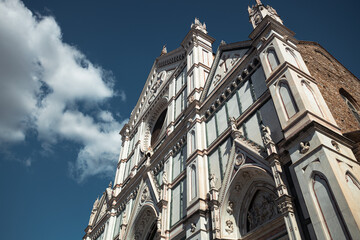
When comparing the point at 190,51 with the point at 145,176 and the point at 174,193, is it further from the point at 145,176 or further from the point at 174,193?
the point at 174,193

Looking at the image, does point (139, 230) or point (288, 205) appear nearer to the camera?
point (288, 205)

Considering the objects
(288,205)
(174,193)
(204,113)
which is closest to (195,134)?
(204,113)

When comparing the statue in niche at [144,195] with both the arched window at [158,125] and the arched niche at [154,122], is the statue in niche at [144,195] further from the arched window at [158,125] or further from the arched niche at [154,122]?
the arched window at [158,125]

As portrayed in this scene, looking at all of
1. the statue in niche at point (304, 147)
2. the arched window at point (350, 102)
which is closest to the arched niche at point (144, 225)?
the statue in niche at point (304, 147)

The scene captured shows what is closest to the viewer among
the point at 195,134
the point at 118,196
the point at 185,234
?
the point at 185,234

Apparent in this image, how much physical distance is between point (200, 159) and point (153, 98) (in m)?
12.5

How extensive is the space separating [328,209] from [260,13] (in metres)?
8.82

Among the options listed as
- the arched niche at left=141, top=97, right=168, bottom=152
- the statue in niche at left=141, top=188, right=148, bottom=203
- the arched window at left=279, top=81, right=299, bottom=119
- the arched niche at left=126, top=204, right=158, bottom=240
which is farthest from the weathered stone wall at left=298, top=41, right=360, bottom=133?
the arched niche at left=141, top=97, right=168, bottom=152

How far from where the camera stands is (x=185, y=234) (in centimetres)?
1097

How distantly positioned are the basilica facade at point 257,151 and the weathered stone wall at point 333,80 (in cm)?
7

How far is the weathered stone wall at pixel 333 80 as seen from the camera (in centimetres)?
962

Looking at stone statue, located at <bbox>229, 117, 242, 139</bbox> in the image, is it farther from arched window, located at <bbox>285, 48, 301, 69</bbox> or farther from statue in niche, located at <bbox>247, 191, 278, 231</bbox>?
arched window, located at <bbox>285, 48, 301, 69</bbox>

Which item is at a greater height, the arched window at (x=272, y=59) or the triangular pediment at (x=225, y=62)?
the triangular pediment at (x=225, y=62)

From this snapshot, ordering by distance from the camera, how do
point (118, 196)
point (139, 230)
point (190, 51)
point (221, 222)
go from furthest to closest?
point (118, 196) < point (190, 51) < point (139, 230) < point (221, 222)
